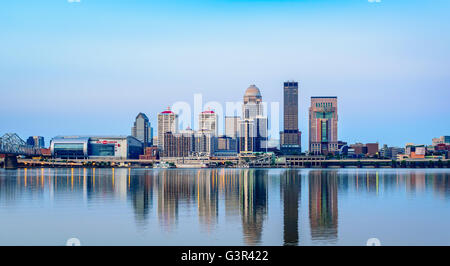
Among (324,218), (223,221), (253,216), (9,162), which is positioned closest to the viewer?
(223,221)

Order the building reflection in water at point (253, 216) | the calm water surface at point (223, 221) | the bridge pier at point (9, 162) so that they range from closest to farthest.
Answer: the calm water surface at point (223, 221), the building reflection in water at point (253, 216), the bridge pier at point (9, 162)

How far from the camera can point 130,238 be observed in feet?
74.9

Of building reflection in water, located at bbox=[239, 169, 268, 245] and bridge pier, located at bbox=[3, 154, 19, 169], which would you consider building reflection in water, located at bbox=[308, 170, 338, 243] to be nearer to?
building reflection in water, located at bbox=[239, 169, 268, 245]

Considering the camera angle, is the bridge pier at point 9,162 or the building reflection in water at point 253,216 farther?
the bridge pier at point 9,162

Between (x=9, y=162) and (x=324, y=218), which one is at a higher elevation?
(x=324, y=218)

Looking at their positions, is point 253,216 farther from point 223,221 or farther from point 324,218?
point 324,218

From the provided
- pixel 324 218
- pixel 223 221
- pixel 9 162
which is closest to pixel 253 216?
pixel 223 221

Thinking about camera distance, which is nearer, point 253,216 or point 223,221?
point 223,221

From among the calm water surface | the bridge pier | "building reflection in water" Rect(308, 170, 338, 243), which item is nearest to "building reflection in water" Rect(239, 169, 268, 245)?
the calm water surface

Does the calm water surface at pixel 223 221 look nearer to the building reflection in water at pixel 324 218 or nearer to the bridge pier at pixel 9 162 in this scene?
the building reflection in water at pixel 324 218

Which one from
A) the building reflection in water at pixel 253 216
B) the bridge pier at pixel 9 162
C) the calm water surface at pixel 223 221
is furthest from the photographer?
the bridge pier at pixel 9 162

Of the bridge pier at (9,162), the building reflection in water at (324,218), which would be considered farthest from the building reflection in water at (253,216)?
the bridge pier at (9,162)
